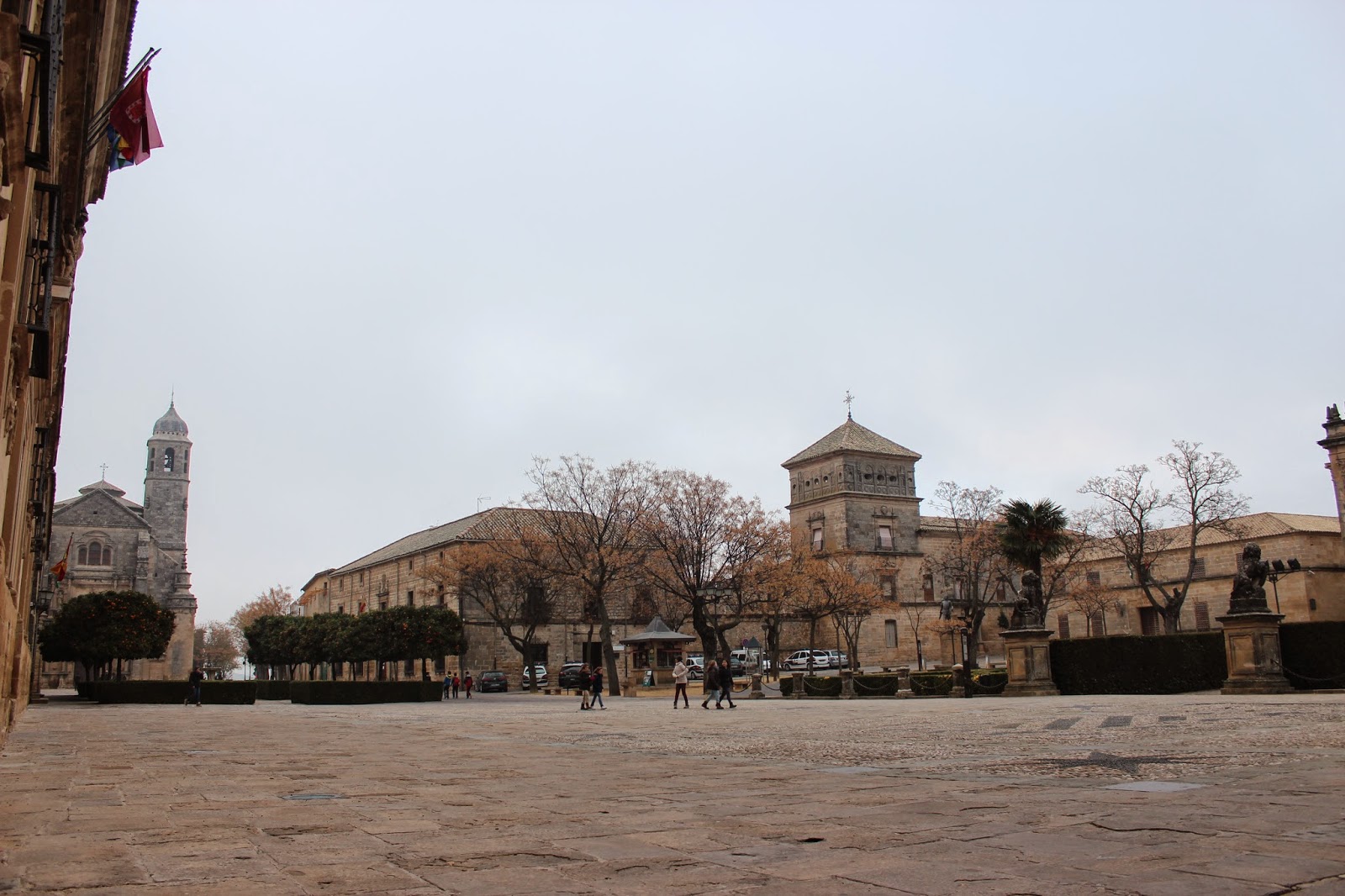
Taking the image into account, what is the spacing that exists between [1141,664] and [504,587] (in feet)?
119

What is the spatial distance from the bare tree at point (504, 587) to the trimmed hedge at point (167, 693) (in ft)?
44.0

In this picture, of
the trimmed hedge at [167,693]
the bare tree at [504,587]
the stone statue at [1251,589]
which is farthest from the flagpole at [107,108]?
the bare tree at [504,587]

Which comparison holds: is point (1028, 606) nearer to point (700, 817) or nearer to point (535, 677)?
point (700, 817)

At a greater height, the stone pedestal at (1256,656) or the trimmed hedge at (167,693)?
the stone pedestal at (1256,656)

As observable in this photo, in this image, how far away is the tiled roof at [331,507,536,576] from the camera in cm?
6009

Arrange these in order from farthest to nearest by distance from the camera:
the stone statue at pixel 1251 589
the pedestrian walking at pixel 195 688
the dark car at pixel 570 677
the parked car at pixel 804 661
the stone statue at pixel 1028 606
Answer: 1. the parked car at pixel 804 661
2. the dark car at pixel 570 677
3. the pedestrian walking at pixel 195 688
4. the stone statue at pixel 1028 606
5. the stone statue at pixel 1251 589

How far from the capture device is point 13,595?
589 inches

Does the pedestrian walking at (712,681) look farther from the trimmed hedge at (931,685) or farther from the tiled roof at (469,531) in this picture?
the tiled roof at (469,531)

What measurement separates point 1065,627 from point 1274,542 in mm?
16669

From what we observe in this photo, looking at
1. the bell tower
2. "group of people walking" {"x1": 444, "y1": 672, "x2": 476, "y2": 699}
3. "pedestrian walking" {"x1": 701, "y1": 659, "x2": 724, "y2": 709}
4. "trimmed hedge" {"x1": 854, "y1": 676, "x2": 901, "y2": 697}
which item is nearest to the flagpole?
"pedestrian walking" {"x1": 701, "y1": 659, "x2": 724, "y2": 709}

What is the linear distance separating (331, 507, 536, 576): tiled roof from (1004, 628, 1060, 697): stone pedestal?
101 ft

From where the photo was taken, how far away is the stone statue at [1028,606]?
28.3 metres

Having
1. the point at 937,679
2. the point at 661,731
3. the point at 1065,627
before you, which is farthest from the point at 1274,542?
the point at 661,731

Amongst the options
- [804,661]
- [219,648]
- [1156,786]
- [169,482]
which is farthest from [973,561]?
[219,648]
